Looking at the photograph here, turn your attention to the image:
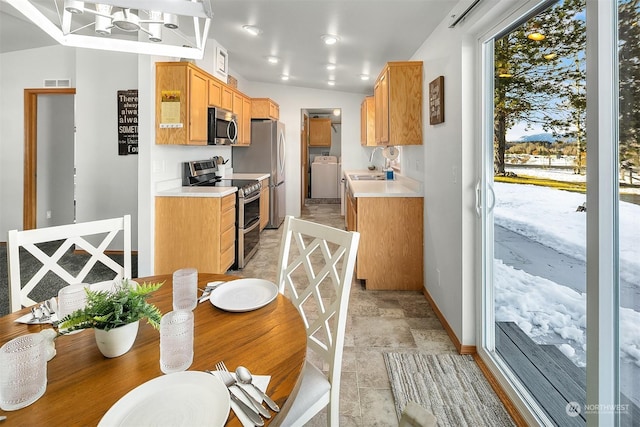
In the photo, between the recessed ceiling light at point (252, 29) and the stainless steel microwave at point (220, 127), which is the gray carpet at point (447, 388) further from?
the recessed ceiling light at point (252, 29)

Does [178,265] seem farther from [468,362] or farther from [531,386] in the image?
[531,386]

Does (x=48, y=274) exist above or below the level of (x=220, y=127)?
below

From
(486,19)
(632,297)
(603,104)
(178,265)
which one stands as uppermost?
(486,19)

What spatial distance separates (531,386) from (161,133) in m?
3.37

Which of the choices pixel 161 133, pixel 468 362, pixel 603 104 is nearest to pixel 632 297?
pixel 603 104

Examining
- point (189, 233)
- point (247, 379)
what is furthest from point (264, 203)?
point (247, 379)

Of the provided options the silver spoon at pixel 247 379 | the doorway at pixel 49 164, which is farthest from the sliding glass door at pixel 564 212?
the doorway at pixel 49 164

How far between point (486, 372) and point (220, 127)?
3.42 metres

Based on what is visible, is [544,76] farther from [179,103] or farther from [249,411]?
[179,103]

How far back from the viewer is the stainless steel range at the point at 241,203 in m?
3.82

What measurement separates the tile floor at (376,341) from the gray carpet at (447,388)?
7cm

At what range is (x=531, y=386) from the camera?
168 cm

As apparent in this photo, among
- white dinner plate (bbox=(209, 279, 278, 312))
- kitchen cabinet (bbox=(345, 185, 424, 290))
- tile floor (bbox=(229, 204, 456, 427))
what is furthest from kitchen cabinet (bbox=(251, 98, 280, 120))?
white dinner plate (bbox=(209, 279, 278, 312))

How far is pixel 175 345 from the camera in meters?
0.81
